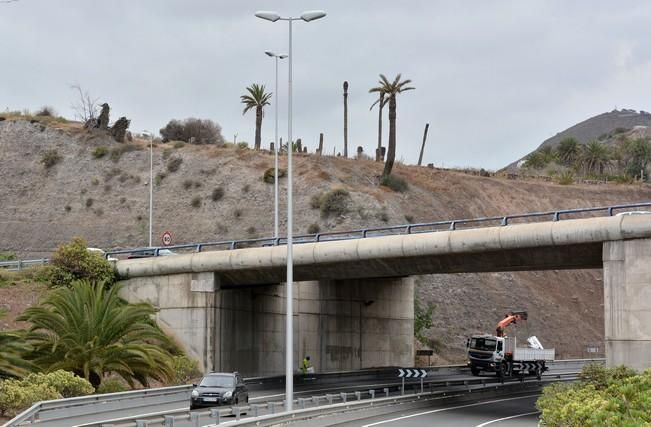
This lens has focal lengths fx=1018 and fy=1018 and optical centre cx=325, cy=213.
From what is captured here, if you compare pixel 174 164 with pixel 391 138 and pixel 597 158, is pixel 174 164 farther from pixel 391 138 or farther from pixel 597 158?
pixel 597 158

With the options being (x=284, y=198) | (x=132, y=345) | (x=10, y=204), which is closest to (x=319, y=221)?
(x=284, y=198)

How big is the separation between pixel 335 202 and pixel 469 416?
50.3 meters

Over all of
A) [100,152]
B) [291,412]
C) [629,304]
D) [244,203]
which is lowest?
[291,412]

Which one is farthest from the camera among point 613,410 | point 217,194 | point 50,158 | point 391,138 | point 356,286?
point 50,158

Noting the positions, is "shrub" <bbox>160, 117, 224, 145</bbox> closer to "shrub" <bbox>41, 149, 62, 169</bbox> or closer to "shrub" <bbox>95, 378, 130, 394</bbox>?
"shrub" <bbox>41, 149, 62, 169</bbox>

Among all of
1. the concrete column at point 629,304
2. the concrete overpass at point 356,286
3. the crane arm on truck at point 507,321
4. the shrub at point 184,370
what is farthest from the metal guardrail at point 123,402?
the concrete column at point 629,304

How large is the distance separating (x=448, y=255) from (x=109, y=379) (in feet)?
51.0

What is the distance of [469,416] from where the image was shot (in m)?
38.7

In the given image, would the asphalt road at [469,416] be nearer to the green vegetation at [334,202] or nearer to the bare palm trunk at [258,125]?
the green vegetation at [334,202]

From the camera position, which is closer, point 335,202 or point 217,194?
point 335,202

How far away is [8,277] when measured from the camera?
5669 cm

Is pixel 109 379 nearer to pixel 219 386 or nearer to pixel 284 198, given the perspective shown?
pixel 219 386

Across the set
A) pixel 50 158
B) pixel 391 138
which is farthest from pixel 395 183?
pixel 50 158

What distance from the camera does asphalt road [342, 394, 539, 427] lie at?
34.8 meters
